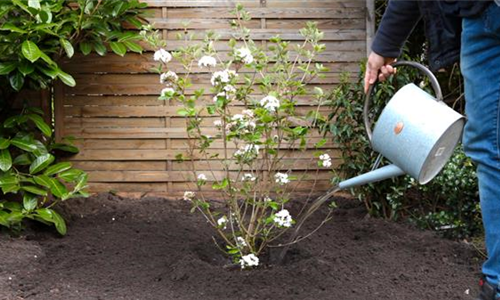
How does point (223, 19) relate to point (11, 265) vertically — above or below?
above

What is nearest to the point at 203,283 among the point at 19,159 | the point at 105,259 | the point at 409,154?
the point at 105,259

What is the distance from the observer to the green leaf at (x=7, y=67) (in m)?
3.81

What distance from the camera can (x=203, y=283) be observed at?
3.20 meters

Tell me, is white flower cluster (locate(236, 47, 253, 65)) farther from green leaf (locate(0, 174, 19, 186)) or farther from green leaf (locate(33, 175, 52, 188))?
green leaf (locate(0, 174, 19, 186))

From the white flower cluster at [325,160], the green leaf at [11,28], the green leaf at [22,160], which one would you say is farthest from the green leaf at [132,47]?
the white flower cluster at [325,160]

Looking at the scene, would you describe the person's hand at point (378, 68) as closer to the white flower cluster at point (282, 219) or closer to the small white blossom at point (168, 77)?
the white flower cluster at point (282, 219)

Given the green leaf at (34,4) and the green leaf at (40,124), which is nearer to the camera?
the green leaf at (34,4)

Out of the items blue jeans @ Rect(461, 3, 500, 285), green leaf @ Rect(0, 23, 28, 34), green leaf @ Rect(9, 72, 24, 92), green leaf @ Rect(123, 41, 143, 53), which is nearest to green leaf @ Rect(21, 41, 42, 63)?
green leaf @ Rect(0, 23, 28, 34)

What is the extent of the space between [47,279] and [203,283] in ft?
2.61

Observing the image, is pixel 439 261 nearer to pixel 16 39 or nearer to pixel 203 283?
pixel 203 283

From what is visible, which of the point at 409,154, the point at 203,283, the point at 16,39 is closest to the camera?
the point at 409,154

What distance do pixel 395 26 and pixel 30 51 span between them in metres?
2.03

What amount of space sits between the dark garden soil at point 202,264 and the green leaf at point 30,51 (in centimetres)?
104

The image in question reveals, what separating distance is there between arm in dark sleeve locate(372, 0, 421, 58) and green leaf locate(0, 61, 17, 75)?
2.20 metres
